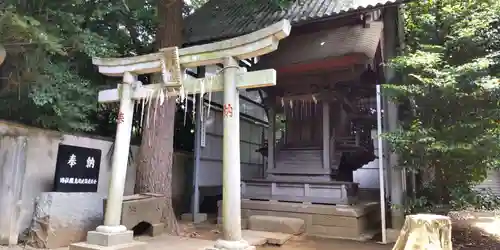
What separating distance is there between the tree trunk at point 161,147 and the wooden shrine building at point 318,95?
172 cm

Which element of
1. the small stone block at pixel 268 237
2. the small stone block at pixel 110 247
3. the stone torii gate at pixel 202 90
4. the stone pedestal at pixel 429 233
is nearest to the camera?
the stone pedestal at pixel 429 233

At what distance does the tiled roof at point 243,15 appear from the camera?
9.46 m

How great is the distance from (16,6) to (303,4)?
7522 mm

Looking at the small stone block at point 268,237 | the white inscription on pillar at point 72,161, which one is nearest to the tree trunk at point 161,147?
the white inscription on pillar at point 72,161

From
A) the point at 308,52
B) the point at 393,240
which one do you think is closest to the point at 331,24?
the point at 308,52

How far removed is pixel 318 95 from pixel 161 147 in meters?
4.18

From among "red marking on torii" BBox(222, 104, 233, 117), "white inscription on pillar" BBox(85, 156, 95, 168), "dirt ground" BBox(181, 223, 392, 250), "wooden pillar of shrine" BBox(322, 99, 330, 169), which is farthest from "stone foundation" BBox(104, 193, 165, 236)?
"wooden pillar of shrine" BBox(322, 99, 330, 169)

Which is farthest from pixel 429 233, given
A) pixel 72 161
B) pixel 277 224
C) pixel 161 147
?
pixel 72 161

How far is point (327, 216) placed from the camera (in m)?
8.11

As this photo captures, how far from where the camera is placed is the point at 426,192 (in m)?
7.52

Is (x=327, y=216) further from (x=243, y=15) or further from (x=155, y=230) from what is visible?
(x=243, y=15)

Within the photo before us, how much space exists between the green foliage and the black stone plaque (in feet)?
19.2

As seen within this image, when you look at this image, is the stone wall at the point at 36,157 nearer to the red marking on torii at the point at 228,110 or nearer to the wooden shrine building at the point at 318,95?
the red marking on torii at the point at 228,110

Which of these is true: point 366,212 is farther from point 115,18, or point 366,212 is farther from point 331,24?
point 115,18
